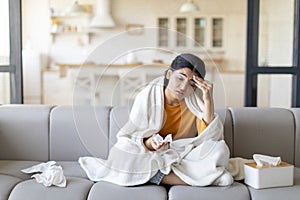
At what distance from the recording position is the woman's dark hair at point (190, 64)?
2191mm

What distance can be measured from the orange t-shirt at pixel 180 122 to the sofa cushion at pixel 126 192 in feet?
1.17

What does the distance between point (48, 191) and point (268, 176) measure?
1.06 m

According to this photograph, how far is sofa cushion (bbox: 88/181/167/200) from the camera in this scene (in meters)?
1.90

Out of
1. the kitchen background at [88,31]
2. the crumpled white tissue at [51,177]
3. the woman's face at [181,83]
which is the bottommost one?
the crumpled white tissue at [51,177]

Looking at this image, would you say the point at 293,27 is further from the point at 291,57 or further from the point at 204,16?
the point at 204,16

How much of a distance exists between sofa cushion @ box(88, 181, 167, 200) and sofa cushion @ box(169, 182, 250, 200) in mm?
59

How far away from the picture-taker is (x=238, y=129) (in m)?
2.48

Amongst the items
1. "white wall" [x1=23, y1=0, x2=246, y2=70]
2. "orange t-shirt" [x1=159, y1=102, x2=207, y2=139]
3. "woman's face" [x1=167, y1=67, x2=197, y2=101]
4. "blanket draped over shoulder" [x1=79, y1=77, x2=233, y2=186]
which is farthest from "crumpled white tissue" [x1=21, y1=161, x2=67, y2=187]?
"white wall" [x1=23, y1=0, x2=246, y2=70]

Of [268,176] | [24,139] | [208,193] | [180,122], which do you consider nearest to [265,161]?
[268,176]

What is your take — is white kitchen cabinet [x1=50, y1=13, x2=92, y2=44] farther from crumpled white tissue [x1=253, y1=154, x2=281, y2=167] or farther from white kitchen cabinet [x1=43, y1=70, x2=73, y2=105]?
crumpled white tissue [x1=253, y1=154, x2=281, y2=167]

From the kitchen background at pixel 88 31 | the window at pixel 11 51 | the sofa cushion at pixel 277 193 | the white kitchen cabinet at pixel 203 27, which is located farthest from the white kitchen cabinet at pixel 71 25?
the sofa cushion at pixel 277 193

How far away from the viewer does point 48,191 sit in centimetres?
194

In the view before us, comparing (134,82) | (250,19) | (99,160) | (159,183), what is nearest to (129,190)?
(159,183)

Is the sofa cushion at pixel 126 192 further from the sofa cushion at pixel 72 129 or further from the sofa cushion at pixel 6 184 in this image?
the sofa cushion at pixel 72 129
